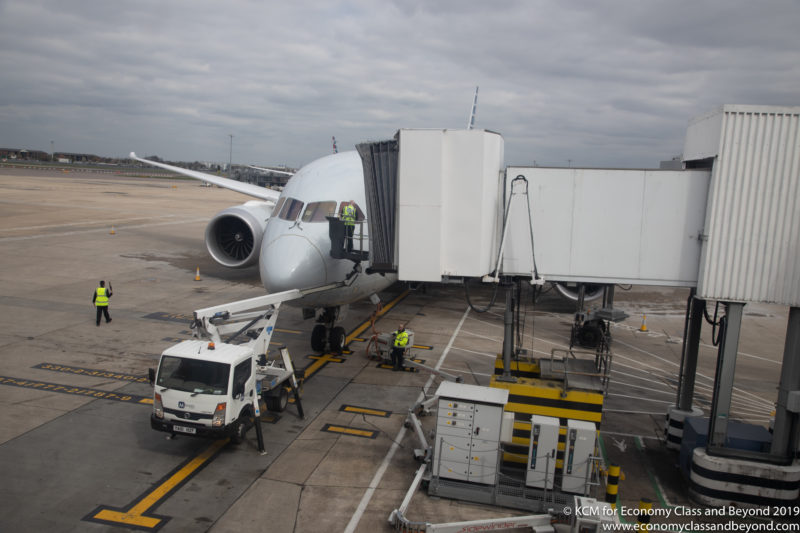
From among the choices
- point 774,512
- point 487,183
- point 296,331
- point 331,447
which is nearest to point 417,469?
point 331,447

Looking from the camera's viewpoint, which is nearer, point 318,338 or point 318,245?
point 318,245

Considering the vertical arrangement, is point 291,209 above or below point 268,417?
above

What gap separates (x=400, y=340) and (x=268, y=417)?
17.5 feet

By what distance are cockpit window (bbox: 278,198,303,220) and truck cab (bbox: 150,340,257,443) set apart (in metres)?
5.53

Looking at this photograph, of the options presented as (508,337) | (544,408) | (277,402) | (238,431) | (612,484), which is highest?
(508,337)

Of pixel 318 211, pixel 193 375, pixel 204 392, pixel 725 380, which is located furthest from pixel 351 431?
pixel 725 380

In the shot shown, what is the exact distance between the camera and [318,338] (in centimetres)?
Answer: 1961

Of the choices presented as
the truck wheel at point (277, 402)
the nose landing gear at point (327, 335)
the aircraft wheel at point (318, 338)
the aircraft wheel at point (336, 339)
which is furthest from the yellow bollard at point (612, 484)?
the aircraft wheel at point (318, 338)

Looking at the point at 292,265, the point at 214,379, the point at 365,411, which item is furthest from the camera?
the point at 292,265

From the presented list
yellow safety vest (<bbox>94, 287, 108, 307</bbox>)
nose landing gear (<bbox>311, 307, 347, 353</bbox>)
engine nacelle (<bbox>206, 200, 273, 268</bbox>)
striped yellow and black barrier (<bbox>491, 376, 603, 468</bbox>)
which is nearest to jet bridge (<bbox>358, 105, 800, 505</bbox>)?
striped yellow and black barrier (<bbox>491, 376, 603, 468</bbox>)

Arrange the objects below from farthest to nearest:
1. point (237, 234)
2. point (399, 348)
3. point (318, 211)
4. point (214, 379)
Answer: point (237, 234), point (399, 348), point (318, 211), point (214, 379)

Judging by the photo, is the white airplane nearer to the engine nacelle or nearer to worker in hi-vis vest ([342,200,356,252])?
worker in hi-vis vest ([342,200,356,252])

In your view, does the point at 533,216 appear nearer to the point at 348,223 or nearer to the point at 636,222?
the point at 636,222

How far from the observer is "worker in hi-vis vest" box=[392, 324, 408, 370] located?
18.4 m
